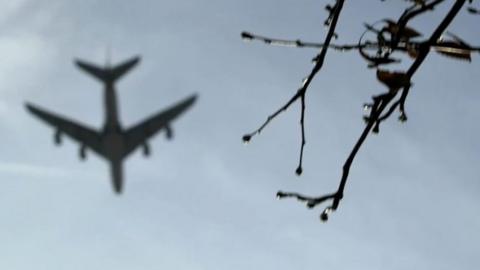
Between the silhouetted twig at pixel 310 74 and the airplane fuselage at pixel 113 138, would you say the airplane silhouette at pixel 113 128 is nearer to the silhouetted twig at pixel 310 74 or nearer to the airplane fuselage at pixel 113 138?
the airplane fuselage at pixel 113 138

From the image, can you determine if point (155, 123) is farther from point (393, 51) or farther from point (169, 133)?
point (393, 51)

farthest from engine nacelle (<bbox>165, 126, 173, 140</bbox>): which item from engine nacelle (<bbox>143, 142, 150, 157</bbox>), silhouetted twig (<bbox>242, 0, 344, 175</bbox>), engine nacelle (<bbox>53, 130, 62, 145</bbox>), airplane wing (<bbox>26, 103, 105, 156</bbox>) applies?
silhouetted twig (<bbox>242, 0, 344, 175</bbox>)

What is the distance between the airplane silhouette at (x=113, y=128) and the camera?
79.7 meters

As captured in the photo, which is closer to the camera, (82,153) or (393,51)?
(393,51)

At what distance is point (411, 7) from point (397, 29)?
4.4 inches

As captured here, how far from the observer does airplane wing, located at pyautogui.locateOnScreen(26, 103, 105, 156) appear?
78350 millimetres

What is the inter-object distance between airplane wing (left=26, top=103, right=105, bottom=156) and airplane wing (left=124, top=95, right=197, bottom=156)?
4.27 metres

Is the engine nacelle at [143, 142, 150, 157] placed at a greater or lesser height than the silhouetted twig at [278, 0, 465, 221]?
lesser

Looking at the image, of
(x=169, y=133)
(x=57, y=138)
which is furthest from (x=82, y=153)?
(x=169, y=133)

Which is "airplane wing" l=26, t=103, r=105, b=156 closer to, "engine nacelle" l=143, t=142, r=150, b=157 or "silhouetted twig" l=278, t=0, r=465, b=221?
"engine nacelle" l=143, t=142, r=150, b=157

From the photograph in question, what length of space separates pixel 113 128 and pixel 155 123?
5.16 meters

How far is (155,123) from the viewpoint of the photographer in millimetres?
84938

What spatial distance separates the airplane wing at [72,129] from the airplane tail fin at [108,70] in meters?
6.90

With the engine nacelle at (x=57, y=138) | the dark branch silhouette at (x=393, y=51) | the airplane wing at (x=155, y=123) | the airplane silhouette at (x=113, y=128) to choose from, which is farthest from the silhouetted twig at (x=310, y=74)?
the airplane wing at (x=155, y=123)
